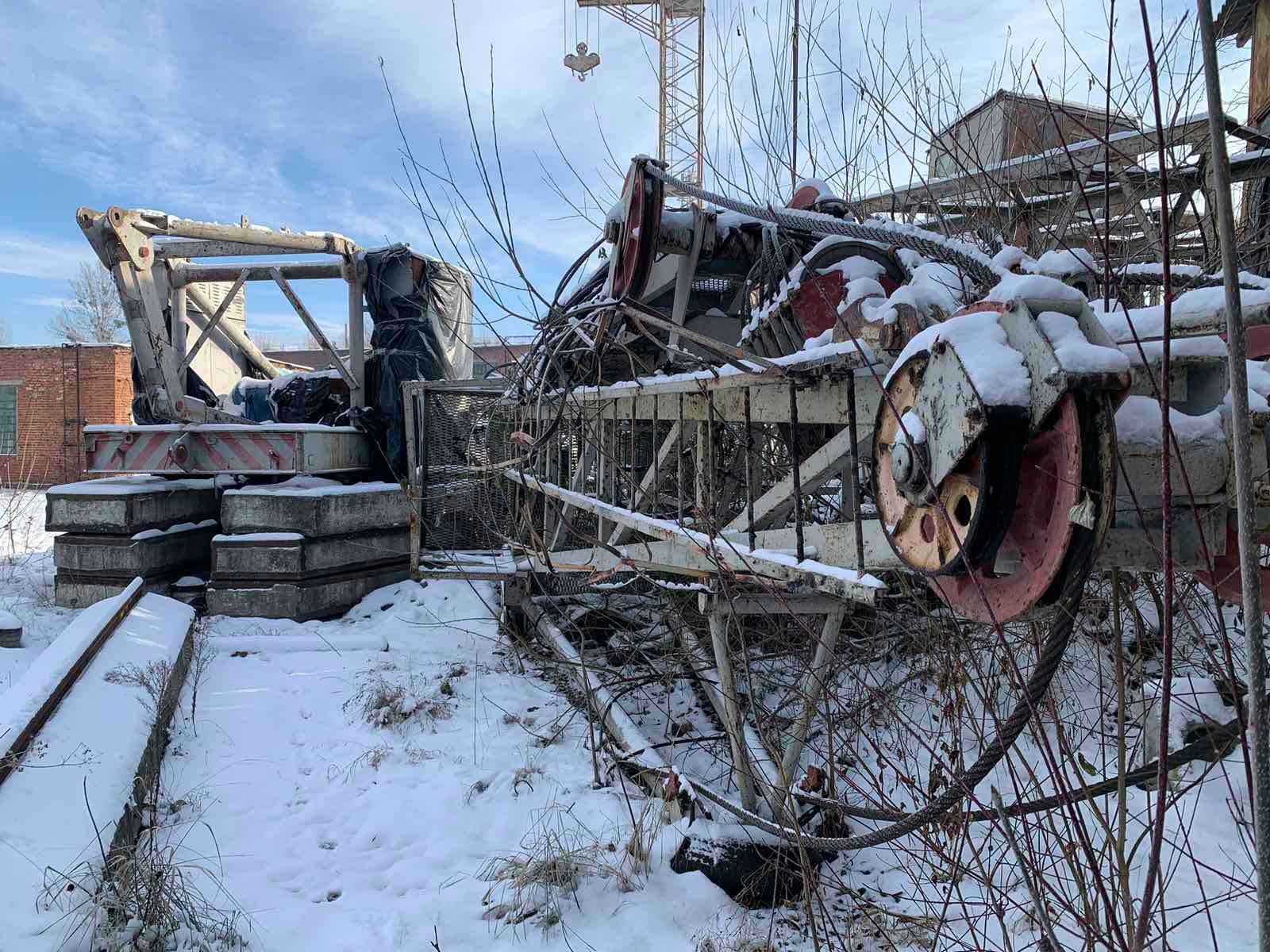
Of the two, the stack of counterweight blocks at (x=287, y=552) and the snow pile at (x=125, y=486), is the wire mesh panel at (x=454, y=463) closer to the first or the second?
the stack of counterweight blocks at (x=287, y=552)

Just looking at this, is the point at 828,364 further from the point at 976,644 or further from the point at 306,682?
the point at 306,682

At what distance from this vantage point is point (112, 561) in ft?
19.9

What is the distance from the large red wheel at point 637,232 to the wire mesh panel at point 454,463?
9.68 feet

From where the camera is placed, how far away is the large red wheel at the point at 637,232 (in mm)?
2889

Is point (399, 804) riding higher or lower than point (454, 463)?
lower

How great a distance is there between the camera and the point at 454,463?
20.7ft

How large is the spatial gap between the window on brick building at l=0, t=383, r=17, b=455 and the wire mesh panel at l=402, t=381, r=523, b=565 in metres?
19.6

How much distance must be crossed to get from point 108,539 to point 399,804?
4.34 metres

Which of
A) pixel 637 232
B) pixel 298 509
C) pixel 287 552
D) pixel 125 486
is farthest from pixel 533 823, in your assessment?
pixel 125 486

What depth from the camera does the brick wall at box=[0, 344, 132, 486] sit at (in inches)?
750

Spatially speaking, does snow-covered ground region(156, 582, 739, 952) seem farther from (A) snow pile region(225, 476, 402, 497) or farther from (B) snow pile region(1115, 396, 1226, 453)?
(B) snow pile region(1115, 396, 1226, 453)

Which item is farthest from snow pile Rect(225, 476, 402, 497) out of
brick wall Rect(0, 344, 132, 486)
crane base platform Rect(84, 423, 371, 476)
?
brick wall Rect(0, 344, 132, 486)

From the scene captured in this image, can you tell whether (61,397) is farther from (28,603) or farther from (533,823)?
(533,823)

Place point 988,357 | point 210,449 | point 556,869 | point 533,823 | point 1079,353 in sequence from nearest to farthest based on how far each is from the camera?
1. point 1079,353
2. point 988,357
3. point 556,869
4. point 533,823
5. point 210,449
